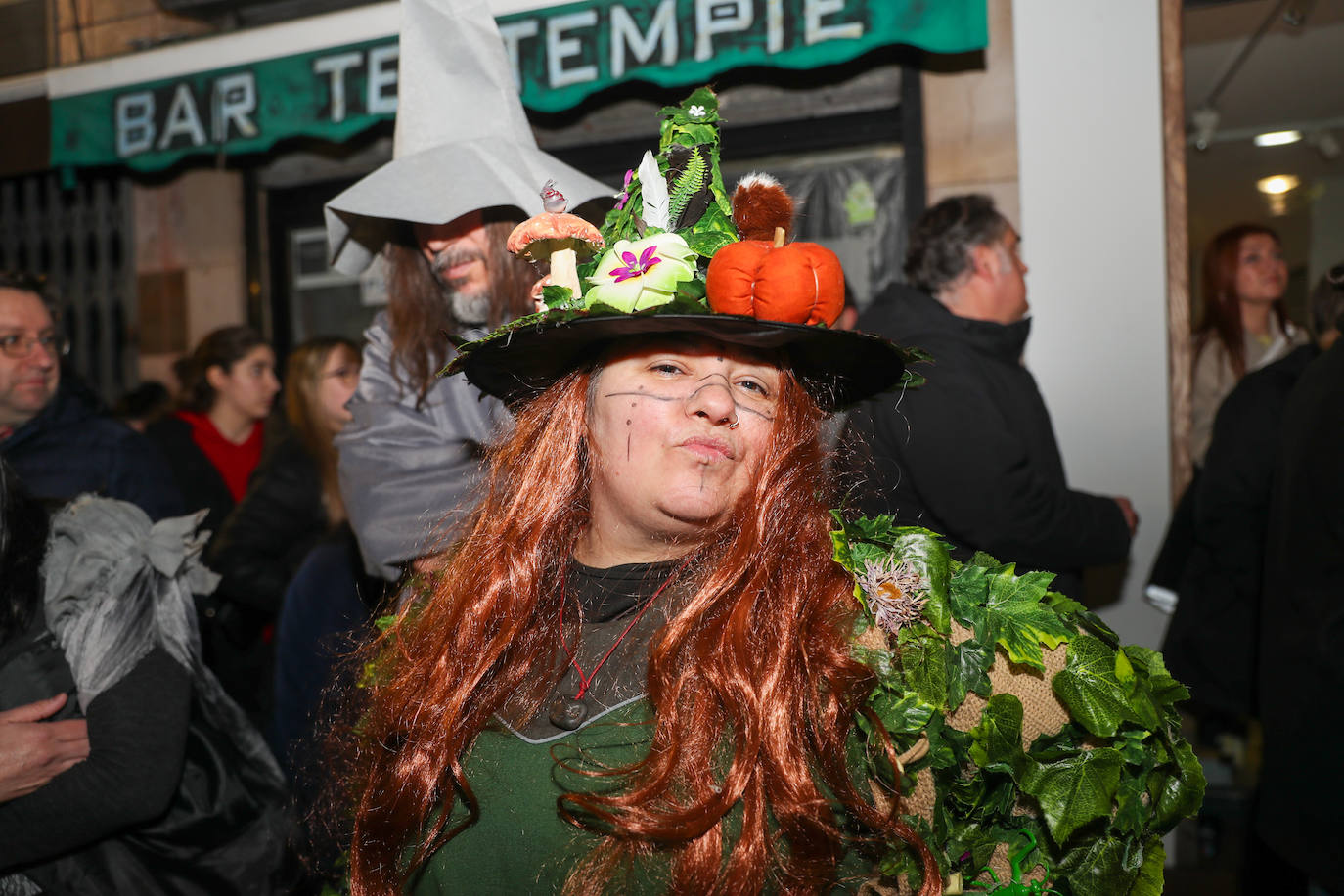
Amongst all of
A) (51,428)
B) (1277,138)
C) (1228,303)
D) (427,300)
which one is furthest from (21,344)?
(1277,138)

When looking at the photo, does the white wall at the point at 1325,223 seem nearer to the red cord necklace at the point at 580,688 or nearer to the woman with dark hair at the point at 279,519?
the woman with dark hair at the point at 279,519

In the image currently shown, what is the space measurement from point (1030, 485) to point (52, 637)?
2253 millimetres

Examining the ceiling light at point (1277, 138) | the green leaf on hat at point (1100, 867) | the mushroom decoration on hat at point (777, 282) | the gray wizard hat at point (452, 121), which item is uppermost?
Answer: the ceiling light at point (1277, 138)

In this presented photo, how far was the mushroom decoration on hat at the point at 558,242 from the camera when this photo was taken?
56.6 inches

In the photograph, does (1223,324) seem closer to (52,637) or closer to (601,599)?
(601,599)

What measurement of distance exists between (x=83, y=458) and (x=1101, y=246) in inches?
142

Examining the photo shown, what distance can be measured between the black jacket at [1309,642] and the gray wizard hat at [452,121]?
165cm

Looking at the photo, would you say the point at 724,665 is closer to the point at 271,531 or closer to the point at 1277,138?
the point at 271,531

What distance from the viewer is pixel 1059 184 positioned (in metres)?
4.04

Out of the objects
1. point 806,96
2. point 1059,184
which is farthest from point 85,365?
point 1059,184

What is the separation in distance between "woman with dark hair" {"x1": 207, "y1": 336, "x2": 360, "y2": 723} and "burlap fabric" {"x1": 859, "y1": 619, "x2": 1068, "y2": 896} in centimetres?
243

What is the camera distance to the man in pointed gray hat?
2.25 metres

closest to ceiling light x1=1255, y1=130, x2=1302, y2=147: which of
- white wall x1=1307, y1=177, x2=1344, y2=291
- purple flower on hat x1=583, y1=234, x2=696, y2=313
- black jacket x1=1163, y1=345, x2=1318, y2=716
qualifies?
white wall x1=1307, y1=177, x2=1344, y2=291

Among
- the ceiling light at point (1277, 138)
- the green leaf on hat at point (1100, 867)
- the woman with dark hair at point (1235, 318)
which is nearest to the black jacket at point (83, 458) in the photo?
the green leaf on hat at point (1100, 867)
